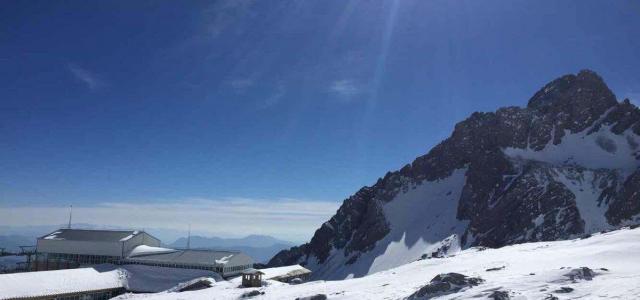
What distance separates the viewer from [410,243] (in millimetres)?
151500

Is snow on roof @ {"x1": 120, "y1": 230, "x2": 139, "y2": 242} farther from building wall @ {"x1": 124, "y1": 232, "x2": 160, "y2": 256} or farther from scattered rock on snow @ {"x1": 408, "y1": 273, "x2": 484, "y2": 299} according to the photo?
scattered rock on snow @ {"x1": 408, "y1": 273, "x2": 484, "y2": 299}

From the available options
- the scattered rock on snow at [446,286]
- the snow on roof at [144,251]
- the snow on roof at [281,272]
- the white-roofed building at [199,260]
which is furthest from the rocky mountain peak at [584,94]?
the scattered rock on snow at [446,286]

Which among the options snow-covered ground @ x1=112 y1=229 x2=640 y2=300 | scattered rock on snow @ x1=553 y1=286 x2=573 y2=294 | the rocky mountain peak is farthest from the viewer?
the rocky mountain peak

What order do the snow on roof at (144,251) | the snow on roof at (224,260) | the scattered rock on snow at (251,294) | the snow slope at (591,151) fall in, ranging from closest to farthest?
the scattered rock on snow at (251,294) < the snow on roof at (224,260) < the snow on roof at (144,251) < the snow slope at (591,151)

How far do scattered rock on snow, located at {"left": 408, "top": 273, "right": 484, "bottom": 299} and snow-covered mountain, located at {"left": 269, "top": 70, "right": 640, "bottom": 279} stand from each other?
101m

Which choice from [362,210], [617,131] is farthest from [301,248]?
[617,131]

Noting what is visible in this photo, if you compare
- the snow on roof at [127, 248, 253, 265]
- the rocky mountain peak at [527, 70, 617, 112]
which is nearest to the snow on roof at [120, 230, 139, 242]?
the snow on roof at [127, 248, 253, 265]

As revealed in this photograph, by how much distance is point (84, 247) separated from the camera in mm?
101500

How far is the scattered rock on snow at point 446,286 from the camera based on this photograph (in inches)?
1264

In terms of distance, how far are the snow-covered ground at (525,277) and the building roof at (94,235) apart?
48720 mm

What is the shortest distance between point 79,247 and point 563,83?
172m

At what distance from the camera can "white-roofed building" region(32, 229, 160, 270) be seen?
328 feet

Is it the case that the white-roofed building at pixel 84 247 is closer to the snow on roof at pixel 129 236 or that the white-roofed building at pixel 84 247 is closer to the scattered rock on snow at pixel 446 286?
the snow on roof at pixel 129 236

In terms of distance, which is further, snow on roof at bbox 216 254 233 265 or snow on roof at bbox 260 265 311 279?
snow on roof at bbox 216 254 233 265
